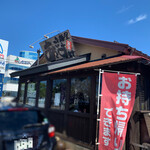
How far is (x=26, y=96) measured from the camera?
10055mm

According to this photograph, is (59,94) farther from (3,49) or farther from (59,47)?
(3,49)

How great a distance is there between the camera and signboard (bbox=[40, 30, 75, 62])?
9133mm

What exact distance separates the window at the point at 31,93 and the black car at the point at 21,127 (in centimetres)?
607

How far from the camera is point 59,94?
7551 mm

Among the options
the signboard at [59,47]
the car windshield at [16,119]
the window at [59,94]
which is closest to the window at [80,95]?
the window at [59,94]

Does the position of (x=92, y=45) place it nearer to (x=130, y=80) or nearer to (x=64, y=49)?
(x=64, y=49)

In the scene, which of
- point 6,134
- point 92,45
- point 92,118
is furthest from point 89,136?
point 92,45

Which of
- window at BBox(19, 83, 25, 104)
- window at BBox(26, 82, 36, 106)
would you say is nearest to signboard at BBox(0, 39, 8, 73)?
window at BBox(19, 83, 25, 104)

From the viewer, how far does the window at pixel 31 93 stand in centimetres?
927

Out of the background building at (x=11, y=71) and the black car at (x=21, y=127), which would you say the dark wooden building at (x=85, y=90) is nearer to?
the black car at (x=21, y=127)

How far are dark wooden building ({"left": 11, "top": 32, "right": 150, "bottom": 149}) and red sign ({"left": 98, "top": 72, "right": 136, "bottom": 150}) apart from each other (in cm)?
73

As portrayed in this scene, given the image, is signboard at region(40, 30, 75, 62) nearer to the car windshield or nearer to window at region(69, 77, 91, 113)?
window at region(69, 77, 91, 113)

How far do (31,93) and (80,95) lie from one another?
424 centimetres

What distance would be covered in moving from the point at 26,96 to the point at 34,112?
7354mm
